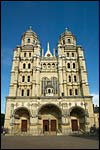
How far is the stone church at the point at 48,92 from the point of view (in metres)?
24.9

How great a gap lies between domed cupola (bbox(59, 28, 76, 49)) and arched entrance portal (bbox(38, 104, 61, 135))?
20252 millimetres

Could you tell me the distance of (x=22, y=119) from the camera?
26344 millimetres

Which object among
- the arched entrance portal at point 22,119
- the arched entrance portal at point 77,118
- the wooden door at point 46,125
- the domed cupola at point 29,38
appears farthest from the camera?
the domed cupola at point 29,38

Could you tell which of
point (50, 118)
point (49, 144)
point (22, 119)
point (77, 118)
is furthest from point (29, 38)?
point (49, 144)

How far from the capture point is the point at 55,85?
31.2m

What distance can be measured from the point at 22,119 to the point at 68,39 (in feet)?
95.4

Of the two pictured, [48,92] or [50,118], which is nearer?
[50,118]

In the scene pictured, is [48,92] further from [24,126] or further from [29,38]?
[29,38]

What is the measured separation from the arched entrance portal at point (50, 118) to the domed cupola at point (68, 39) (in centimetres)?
2025

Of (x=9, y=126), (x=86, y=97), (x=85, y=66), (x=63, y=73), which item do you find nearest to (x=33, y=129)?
(x=9, y=126)

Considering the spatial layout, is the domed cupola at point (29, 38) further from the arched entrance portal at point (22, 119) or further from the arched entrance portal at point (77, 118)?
the arched entrance portal at point (77, 118)

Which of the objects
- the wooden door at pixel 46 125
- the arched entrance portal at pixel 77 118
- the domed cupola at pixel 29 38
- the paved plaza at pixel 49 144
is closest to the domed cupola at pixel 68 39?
the domed cupola at pixel 29 38

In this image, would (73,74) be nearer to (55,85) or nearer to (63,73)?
(63,73)

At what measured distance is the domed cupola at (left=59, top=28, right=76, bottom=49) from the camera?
1481 inches
